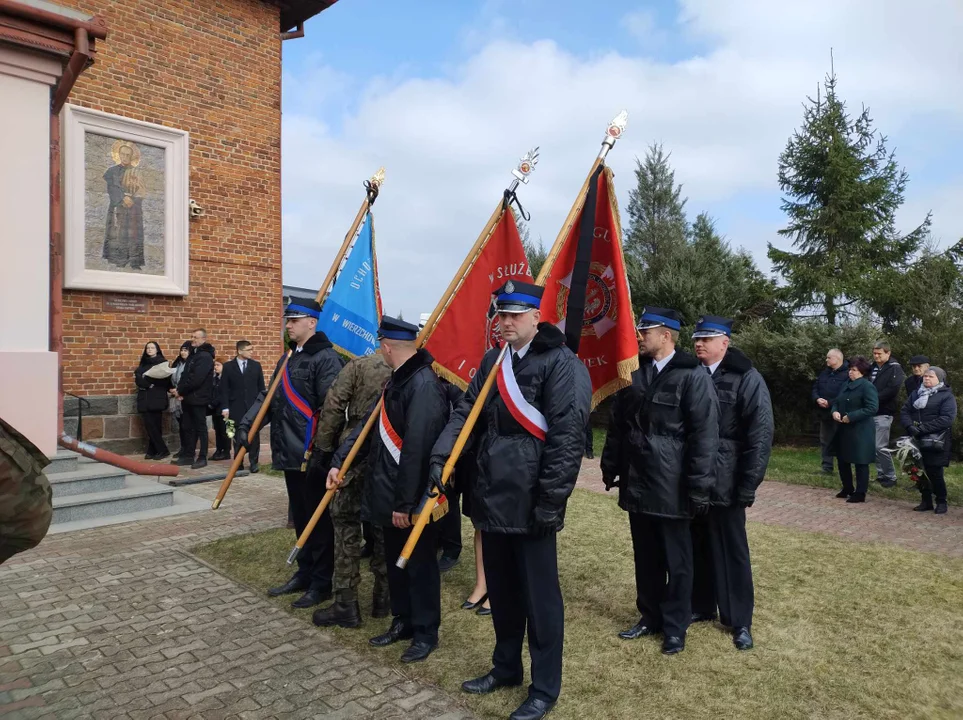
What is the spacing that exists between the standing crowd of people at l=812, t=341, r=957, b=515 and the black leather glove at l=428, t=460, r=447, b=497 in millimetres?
7277

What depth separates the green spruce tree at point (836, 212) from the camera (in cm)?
1906

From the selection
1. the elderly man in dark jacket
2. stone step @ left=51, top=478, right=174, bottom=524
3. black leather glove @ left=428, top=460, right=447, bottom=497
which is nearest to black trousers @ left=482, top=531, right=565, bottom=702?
black leather glove @ left=428, top=460, right=447, bottom=497

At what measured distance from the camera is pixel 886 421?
10.5m

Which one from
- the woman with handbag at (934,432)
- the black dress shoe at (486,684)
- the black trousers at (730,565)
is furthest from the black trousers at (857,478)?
the black dress shoe at (486,684)

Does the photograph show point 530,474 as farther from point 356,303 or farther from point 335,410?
point 356,303

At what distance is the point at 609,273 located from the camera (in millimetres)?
5117

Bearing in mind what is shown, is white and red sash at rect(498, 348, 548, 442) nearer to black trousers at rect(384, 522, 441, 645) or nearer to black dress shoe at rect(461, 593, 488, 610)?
black trousers at rect(384, 522, 441, 645)

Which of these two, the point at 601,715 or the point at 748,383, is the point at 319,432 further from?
the point at 748,383

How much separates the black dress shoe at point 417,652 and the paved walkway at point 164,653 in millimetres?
Result: 119

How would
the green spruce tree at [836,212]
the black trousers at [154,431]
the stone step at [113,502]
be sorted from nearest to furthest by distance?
the stone step at [113,502]
the black trousers at [154,431]
the green spruce tree at [836,212]

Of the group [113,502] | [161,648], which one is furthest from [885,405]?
[113,502]

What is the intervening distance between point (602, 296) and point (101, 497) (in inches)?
235

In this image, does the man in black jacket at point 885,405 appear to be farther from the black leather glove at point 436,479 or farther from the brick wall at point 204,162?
the brick wall at point 204,162

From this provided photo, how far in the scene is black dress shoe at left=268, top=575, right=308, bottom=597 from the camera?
17.7ft
